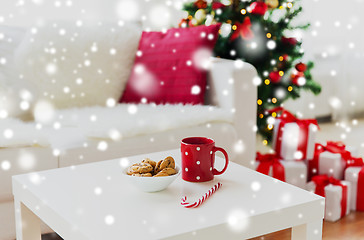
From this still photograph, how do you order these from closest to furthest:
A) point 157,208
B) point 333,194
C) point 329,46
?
point 157,208 → point 333,194 → point 329,46

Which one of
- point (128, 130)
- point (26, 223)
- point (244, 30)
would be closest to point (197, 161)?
point (26, 223)

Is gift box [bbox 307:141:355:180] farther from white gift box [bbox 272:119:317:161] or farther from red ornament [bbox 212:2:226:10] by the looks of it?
red ornament [bbox 212:2:226:10]

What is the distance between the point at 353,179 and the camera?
1.95 meters

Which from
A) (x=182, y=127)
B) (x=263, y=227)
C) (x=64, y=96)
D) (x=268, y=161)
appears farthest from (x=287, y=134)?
(x=263, y=227)

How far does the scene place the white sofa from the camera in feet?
5.17

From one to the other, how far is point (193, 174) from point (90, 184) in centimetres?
24

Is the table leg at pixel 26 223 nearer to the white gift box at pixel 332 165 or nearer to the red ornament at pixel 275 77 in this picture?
the white gift box at pixel 332 165

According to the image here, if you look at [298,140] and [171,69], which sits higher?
[171,69]

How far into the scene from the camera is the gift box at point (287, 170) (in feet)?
6.47

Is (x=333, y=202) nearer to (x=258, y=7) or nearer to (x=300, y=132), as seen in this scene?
(x=300, y=132)

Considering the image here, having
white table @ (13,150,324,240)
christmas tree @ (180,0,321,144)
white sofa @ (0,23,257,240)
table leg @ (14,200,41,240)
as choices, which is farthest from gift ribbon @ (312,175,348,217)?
table leg @ (14,200,41,240)

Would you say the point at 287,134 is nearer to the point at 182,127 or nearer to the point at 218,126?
the point at 218,126

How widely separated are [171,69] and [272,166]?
23.3 inches

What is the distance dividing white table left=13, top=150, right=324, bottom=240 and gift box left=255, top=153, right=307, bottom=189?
76 centimetres
